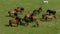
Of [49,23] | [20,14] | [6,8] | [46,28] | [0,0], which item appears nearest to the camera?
[46,28]

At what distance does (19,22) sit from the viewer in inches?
597

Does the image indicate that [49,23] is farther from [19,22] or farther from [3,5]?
[3,5]

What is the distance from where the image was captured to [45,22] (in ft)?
52.5

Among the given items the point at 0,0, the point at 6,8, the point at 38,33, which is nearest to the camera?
the point at 38,33

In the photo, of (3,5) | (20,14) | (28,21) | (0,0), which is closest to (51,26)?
(28,21)

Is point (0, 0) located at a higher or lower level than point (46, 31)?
higher

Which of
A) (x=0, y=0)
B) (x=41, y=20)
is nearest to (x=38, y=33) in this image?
(x=41, y=20)

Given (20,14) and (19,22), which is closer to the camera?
(19,22)

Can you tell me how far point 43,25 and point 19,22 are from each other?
5.37 ft

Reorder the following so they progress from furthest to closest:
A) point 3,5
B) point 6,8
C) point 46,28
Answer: point 3,5
point 6,8
point 46,28

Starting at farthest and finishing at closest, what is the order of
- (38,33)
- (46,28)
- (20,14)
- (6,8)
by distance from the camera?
(6,8)
(20,14)
(46,28)
(38,33)

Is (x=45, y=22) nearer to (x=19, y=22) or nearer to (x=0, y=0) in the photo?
(x=19, y=22)

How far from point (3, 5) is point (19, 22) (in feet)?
27.9

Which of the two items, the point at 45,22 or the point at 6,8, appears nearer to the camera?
the point at 45,22
